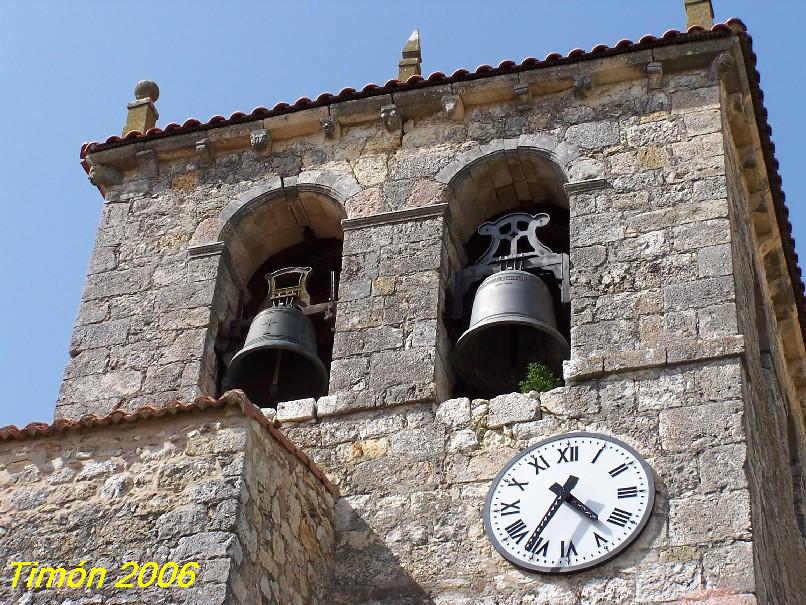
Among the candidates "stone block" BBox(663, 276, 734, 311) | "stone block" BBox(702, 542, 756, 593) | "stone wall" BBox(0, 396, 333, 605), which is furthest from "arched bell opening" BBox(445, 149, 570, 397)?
"stone block" BBox(702, 542, 756, 593)

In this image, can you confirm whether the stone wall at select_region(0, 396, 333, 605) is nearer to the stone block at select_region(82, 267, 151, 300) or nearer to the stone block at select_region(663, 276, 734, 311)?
the stone block at select_region(663, 276, 734, 311)

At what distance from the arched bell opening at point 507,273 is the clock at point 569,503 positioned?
957mm

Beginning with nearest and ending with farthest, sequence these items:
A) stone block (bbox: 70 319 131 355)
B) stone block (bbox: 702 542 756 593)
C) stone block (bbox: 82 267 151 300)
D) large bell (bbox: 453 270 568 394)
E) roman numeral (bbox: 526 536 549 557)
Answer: stone block (bbox: 702 542 756 593)
roman numeral (bbox: 526 536 549 557)
large bell (bbox: 453 270 568 394)
stone block (bbox: 70 319 131 355)
stone block (bbox: 82 267 151 300)

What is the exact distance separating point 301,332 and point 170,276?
123 cm

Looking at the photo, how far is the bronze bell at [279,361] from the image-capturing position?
406 inches

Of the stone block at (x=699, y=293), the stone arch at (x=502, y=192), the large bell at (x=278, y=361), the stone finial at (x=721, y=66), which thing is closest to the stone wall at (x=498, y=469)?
the stone block at (x=699, y=293)

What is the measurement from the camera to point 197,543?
25.9ft

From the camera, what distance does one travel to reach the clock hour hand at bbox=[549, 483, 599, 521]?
28.8 ft

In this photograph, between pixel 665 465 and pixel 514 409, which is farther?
pixel 514 409

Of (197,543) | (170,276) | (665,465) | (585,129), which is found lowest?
(197,543)

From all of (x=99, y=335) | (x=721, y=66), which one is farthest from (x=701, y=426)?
(x=99, y=335)

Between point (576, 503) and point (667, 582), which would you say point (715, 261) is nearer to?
point (576, 503)

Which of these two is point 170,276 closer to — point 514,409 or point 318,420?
point 318,420

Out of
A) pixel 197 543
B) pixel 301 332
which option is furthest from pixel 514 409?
pixel 197 543
